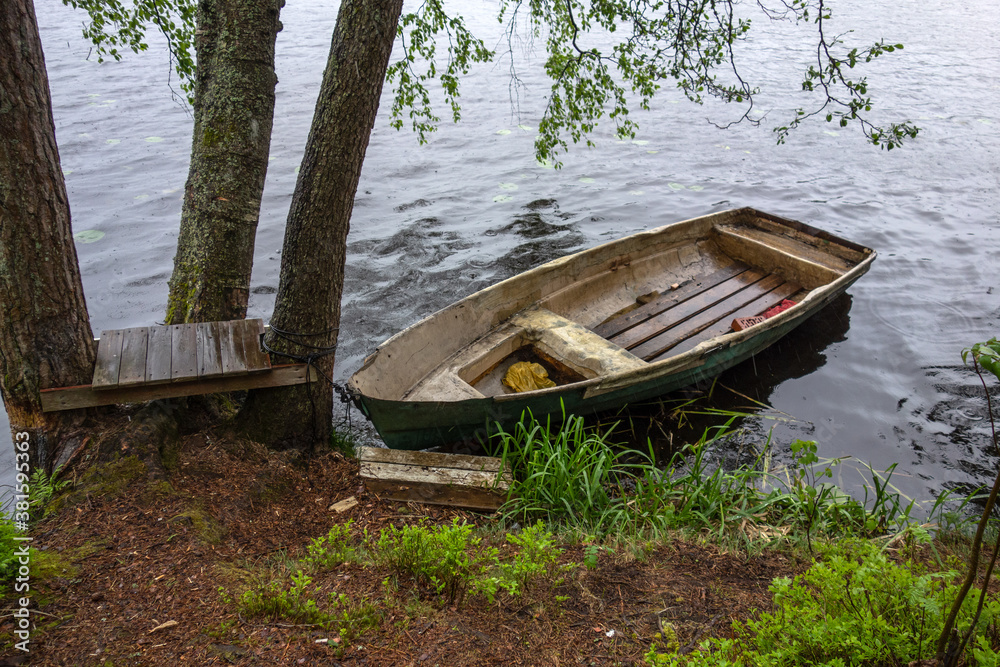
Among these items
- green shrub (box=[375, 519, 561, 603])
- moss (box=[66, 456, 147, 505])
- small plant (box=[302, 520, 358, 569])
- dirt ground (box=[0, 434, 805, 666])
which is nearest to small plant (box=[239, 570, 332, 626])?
dirt ground (box=[0, 434, 805, 666])

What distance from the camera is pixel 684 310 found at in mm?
6859

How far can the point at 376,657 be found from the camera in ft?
8.38

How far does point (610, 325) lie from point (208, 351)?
394 centimetres

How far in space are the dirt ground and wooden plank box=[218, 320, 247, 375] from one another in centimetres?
59

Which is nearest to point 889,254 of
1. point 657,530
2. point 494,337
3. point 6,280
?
point 494,337

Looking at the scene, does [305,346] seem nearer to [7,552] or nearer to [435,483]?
[435,483]

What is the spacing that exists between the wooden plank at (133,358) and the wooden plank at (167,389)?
79mm

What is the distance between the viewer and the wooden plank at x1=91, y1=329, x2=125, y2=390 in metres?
3.47

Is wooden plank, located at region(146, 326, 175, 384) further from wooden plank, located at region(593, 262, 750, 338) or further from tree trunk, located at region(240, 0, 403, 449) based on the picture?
wooden plank, located at region(593, 262, 750, 338)

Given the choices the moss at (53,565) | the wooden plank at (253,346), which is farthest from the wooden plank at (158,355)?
the moss at (53,565)

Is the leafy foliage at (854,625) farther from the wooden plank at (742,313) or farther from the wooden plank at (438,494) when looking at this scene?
the wooden plank at (742,313)

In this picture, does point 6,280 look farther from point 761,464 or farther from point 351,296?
point 761,464

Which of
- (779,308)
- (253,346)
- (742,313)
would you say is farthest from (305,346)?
(779,308)

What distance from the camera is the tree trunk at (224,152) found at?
4000 mm
